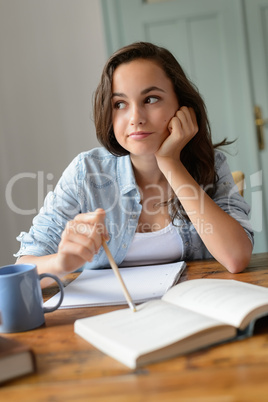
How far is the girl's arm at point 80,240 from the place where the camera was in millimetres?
976

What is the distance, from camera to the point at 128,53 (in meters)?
1.45

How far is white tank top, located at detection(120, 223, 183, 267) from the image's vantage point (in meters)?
1.45

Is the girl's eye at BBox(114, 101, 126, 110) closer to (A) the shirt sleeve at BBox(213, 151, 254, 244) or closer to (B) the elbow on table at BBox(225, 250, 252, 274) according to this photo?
(A) the shirt sleeve at BBox(213, 151, 254, 244)

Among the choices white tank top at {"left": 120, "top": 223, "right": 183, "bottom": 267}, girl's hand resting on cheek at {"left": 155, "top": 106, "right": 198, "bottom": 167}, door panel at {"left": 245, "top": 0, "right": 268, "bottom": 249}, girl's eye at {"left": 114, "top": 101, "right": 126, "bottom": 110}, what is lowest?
white tank top at {"left": 120, "top": 223, "right": 183, "bottom": 267}

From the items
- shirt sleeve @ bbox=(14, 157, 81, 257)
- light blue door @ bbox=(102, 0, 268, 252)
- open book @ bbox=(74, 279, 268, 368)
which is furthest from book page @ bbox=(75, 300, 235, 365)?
light blue door @ bbox=(102, 0, 268, 252)

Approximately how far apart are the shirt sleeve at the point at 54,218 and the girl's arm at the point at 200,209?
293mm

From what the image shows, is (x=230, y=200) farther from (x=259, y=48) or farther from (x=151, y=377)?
(x=259, y=48)

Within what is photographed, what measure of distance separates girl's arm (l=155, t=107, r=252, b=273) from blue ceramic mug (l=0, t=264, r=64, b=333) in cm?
50

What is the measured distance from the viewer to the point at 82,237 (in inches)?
39.4

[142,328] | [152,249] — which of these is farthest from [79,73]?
[142,328]

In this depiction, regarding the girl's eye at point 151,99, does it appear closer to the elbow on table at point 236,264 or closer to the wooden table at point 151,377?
the elbow on table at point 236,264

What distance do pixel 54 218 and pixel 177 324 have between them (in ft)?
2.54

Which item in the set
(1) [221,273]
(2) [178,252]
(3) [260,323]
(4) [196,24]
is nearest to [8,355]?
(3) [260,323]

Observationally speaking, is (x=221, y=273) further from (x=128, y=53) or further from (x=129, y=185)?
(x=128, y=53)
